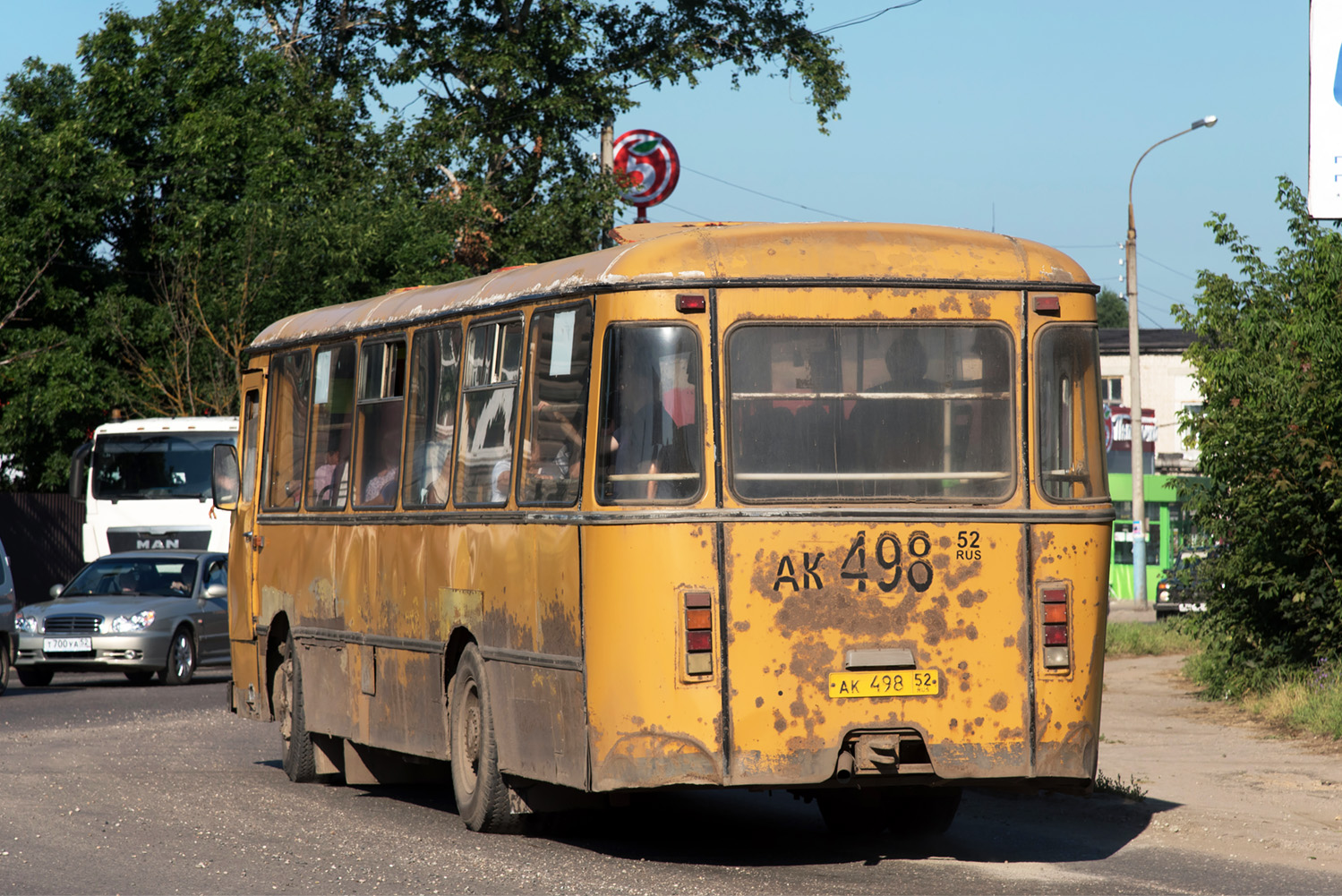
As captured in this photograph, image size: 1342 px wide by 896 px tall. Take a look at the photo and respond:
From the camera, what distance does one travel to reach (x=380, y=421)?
11.9m

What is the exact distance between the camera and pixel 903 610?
29.5 ft

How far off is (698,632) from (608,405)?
44.2 inches

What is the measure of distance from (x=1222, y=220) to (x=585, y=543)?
12274 mm

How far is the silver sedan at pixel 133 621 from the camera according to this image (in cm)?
2364

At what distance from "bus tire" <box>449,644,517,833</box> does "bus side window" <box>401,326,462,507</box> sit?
1022 millimetres

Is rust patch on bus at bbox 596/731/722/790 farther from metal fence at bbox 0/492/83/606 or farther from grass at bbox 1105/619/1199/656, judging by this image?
metal fence at bbox 0/492/83/606

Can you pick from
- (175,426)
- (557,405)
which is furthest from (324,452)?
(175,426)

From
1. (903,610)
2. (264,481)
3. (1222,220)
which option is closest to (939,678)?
(903,610)

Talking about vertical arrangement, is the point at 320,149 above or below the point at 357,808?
above

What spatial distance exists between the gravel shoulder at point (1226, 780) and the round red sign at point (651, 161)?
1024 inches

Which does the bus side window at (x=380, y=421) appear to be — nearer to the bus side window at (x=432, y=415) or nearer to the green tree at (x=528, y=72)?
the bus side window at (x=432, y=415)

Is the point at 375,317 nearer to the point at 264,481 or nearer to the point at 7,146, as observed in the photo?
the point at 264,481

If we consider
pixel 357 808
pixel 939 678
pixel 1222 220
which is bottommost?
pixel 357 808

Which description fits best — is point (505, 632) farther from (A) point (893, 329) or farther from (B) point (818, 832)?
(A) point (893, 329)
